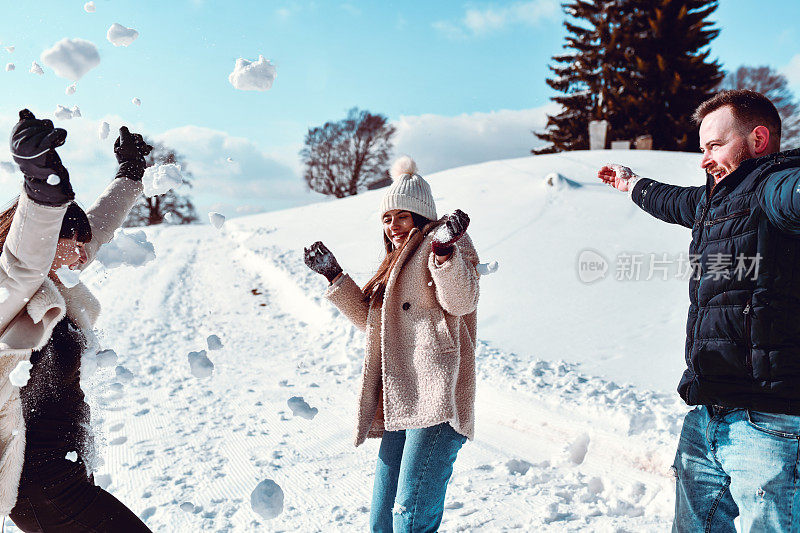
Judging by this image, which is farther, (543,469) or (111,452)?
(111,452)

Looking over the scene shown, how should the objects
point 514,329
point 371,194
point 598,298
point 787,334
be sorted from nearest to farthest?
point 787,334 < point 514,329 < point 598,298 < point 371,194

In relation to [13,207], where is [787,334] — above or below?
below

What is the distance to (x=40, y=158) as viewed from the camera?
4.58 feet

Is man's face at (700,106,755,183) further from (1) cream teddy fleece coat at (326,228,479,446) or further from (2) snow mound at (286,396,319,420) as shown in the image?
(2) snow mound at (286,396,319,420)

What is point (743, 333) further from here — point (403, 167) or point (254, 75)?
point (254, 75)

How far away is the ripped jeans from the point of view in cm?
Result: 192

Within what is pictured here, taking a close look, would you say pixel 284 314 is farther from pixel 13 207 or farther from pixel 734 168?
pixel 734 168

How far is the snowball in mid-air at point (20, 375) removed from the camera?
157 centimetres

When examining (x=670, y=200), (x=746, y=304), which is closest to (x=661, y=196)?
(x=670, y=200)

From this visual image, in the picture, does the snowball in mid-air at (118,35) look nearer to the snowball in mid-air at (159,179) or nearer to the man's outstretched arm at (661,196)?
the snowball in mid-air at (159,179)

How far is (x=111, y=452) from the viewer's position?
137 inches

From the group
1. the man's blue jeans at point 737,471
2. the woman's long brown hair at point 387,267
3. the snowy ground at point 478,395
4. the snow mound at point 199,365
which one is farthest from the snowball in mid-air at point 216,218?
the man's blue jeans at point 737,471

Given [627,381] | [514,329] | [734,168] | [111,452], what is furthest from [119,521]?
[514,329]

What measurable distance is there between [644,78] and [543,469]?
21.7 m
